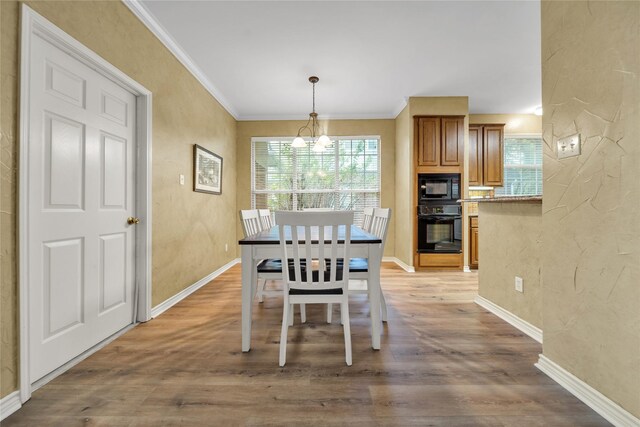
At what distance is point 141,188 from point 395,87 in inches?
132

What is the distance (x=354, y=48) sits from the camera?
2.85 m

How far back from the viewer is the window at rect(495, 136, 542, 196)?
498cm

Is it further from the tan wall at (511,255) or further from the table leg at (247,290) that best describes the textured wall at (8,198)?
the tan wall at (511,255)

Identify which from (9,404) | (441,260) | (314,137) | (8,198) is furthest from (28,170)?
(441,260)

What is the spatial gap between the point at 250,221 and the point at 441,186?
2.94m

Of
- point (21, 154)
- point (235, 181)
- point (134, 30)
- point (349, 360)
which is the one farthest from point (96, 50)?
point (235, 181)

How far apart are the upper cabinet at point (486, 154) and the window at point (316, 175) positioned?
5.22 ft

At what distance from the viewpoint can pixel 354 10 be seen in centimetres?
230

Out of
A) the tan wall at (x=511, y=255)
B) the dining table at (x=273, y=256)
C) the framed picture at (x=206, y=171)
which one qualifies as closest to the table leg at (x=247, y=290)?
the dining table at (x=273, y=256)

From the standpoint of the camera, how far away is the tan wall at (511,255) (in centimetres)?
203

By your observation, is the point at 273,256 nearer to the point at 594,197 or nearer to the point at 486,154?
the point at 594,197

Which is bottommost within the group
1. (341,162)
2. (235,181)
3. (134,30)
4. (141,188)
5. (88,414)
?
(88,414)

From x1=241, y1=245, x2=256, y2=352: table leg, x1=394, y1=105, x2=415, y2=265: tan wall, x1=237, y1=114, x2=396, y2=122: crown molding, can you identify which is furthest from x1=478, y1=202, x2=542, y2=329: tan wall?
x1=237, y1=114, x2=396, y2=122: crown molding

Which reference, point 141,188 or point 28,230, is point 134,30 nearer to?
point 141,188
